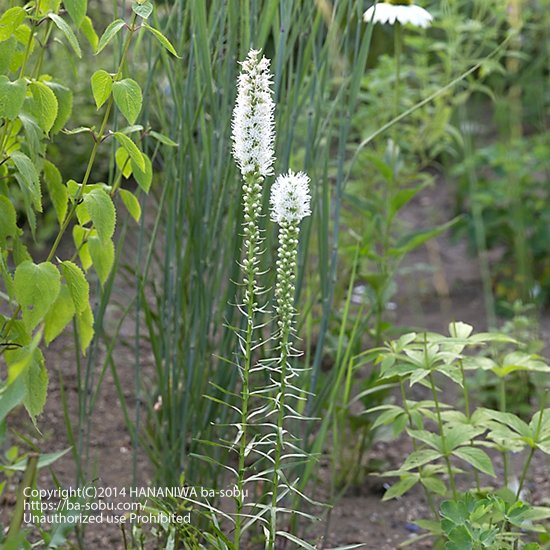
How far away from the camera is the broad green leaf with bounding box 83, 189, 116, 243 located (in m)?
1.12

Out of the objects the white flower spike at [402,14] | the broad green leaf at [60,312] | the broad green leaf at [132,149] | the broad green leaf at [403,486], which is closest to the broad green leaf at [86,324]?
the broad green leaf at [60,312]

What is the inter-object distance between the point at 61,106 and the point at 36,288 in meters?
0.32

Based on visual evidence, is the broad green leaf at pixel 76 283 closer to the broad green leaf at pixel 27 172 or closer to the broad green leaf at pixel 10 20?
the broad green leaf at pixel 27 172

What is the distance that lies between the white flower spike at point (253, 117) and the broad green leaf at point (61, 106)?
0.34 meters

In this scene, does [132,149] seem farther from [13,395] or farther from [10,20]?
[13,395]

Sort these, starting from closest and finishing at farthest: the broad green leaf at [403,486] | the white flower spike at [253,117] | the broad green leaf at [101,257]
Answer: the white flower spike at [253,117], the broad green leaf at [101,257], the broad green leaf at [403,486]

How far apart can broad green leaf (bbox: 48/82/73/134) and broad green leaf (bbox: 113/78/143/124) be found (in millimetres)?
191

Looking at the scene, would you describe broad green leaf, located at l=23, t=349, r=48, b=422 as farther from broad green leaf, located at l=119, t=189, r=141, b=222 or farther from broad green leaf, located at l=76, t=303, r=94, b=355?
broad green leaf, located at l=119, t=189, r=141, b=222

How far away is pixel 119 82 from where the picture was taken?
3.64ft

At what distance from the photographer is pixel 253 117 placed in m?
1.02

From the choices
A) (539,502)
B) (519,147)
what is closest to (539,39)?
(519,147)

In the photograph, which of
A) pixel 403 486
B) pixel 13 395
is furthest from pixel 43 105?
pixel 403 486

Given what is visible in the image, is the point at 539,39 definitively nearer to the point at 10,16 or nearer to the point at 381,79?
the point at 381,79

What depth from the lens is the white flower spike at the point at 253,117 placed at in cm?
101
